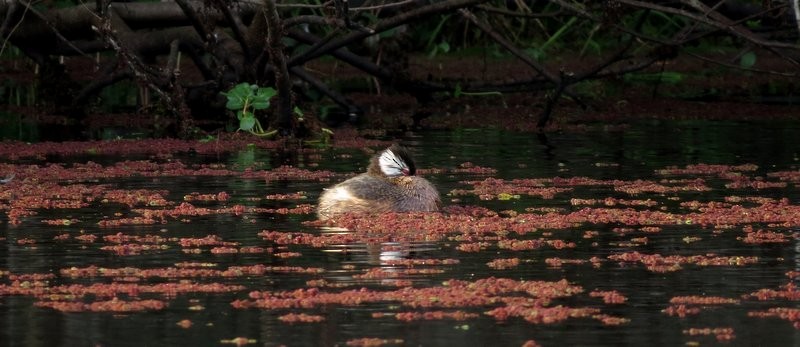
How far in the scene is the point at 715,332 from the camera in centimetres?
665

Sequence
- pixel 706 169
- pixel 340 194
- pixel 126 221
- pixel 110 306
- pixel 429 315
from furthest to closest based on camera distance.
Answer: pixel 706 169
pixel 340 194
pixel 126 221
pixel 110 306
pixel 429 315

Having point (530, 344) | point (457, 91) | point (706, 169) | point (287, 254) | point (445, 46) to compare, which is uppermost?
point (445, 46)

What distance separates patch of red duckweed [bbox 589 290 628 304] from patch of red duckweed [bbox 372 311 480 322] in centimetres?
68

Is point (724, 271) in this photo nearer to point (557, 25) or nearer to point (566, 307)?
point (566, 307)

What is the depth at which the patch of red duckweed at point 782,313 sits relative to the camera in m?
6.96

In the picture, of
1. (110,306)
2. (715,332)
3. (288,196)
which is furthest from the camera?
(288,196)

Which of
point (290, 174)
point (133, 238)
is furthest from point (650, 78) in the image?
point (133, 238)

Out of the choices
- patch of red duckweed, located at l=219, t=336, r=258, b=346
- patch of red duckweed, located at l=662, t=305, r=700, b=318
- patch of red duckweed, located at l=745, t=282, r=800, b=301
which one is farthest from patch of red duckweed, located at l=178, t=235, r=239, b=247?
patch of red duckweed, located at l=745, t=282, r=800, b=301

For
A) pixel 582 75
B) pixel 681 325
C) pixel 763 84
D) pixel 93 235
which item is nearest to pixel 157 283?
pixel 93 235

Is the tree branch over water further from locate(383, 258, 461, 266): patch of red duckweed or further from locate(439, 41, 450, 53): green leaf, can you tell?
locate(383, 258, 461, 266): patch of red duckweed

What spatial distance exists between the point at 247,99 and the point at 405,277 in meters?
8.18

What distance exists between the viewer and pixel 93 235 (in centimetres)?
961

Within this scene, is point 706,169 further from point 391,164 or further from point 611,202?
point 391,164

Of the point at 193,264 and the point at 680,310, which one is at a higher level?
the point at 193,264
